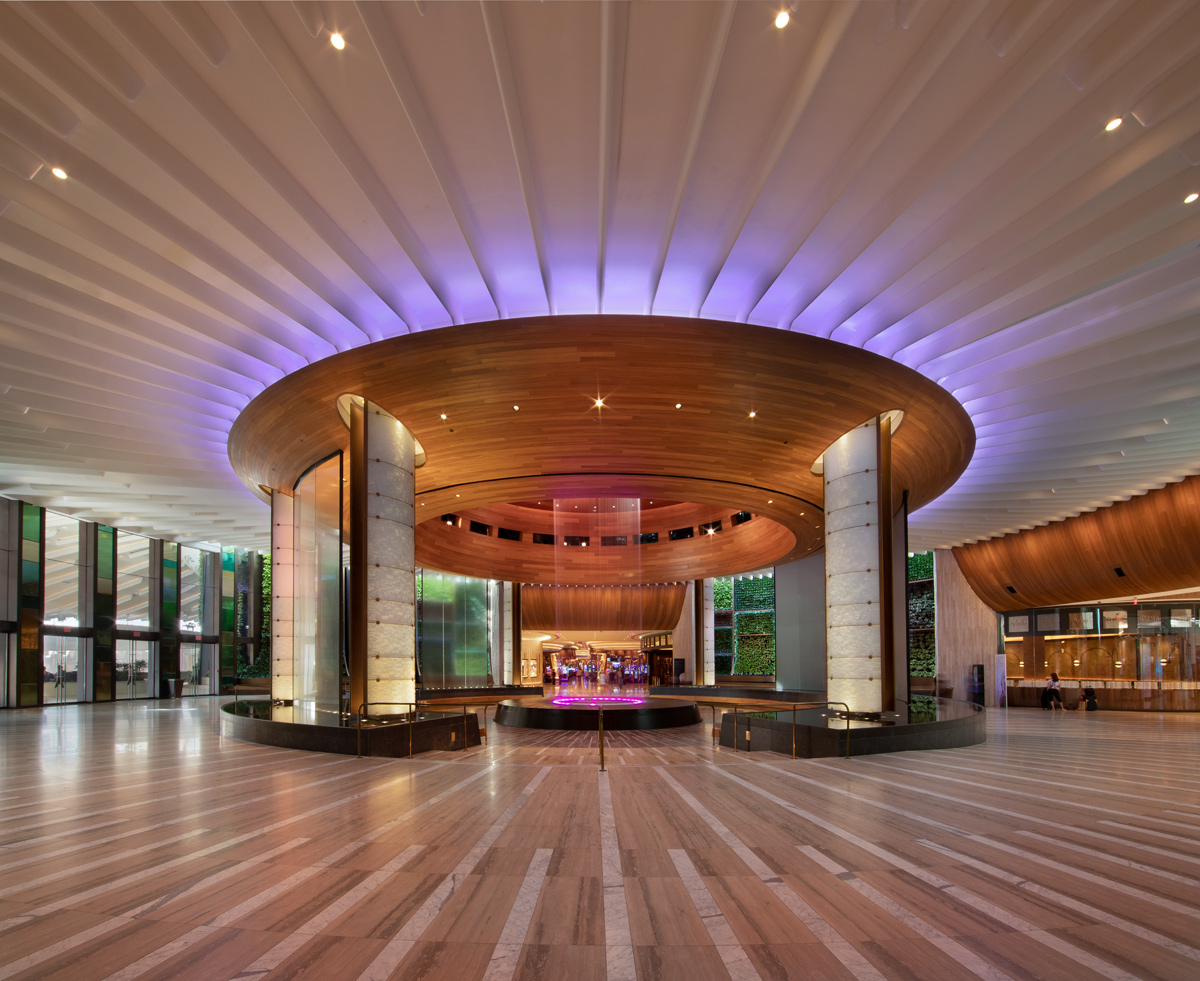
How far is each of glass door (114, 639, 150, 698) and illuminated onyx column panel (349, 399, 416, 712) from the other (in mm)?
20522

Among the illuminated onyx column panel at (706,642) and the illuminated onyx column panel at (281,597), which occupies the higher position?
the illuminated onyx column panel at (281,597)

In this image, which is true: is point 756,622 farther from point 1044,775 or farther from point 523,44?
point 523,44

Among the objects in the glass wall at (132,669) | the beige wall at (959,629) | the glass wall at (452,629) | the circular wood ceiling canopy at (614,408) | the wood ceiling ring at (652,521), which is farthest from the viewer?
the glass wall at (452,629)

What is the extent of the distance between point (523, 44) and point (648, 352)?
556 centimetres

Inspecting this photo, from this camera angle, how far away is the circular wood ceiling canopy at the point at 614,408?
423 inches

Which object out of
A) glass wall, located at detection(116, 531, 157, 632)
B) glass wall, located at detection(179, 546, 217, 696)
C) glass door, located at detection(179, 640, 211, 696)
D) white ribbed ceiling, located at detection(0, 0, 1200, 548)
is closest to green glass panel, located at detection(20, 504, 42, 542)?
glass wall, located at detection(116, 531, 157, 632)

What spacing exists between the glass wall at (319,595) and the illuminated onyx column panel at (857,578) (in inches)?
355

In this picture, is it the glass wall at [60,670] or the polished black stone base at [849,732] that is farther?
the glass wall at [60,670]

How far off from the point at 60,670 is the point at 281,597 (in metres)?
11.5

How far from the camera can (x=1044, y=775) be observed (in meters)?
9.78

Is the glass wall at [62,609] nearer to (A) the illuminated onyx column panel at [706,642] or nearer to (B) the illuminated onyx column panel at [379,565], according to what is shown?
(B) the illuminated onyx column panel at [379,565]

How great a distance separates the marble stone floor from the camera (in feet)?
12.1

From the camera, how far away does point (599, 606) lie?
39219 mm

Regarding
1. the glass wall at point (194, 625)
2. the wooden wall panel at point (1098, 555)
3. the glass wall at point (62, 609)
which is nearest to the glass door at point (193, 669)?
the glass wall at point (194, 625)
